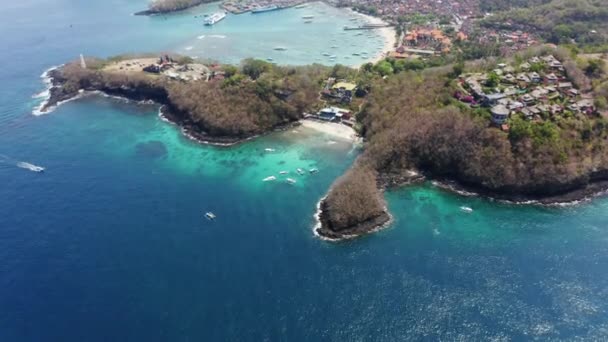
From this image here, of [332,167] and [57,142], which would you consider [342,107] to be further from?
[57,142]

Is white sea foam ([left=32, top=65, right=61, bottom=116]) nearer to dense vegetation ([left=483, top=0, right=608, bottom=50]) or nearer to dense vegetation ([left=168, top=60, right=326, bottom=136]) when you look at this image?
dense vegetation ([left=168, top=60, right=326, bottom=136])

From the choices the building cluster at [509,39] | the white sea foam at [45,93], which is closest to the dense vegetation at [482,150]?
the building cluster at [509,39]

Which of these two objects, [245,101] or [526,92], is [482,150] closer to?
[526,92]

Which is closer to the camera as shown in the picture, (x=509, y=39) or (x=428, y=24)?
(x=509, y=39)

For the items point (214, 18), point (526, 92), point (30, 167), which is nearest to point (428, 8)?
point (214, 18)

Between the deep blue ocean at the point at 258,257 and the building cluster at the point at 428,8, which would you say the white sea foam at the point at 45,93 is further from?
the building cluster at the point at 428,8
